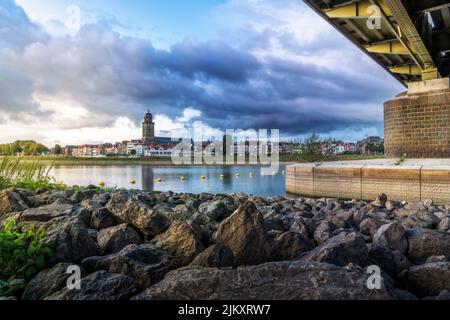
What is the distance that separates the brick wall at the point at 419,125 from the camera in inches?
647

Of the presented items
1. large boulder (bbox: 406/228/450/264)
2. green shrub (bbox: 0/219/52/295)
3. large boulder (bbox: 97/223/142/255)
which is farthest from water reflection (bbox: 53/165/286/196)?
large boulder (bbox: 406/228/450/264)

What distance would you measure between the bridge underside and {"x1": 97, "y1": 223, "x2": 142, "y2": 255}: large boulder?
1301 centimetres

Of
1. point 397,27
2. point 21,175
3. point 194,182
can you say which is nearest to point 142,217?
point 21,175

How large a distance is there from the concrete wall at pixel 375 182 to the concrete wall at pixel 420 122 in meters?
5.03

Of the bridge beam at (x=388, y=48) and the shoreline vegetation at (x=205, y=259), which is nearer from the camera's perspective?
the shoreline vegetation at (x=205, y=259)

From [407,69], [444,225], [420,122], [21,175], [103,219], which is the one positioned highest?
[407,69]

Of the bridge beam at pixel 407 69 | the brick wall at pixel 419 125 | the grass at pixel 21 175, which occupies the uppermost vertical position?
the bridge beam at pixel 407 69

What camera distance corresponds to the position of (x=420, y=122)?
17062 mm

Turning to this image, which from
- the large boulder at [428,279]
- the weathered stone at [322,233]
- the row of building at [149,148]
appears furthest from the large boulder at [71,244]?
the row of building at [149,148]

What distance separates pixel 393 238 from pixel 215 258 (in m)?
1.94

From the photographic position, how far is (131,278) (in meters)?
2.26

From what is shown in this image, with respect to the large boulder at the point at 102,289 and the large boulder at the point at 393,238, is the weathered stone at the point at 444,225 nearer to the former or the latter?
the large boulder at the point at 393,238

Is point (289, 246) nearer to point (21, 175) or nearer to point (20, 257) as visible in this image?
point (20, 257)
